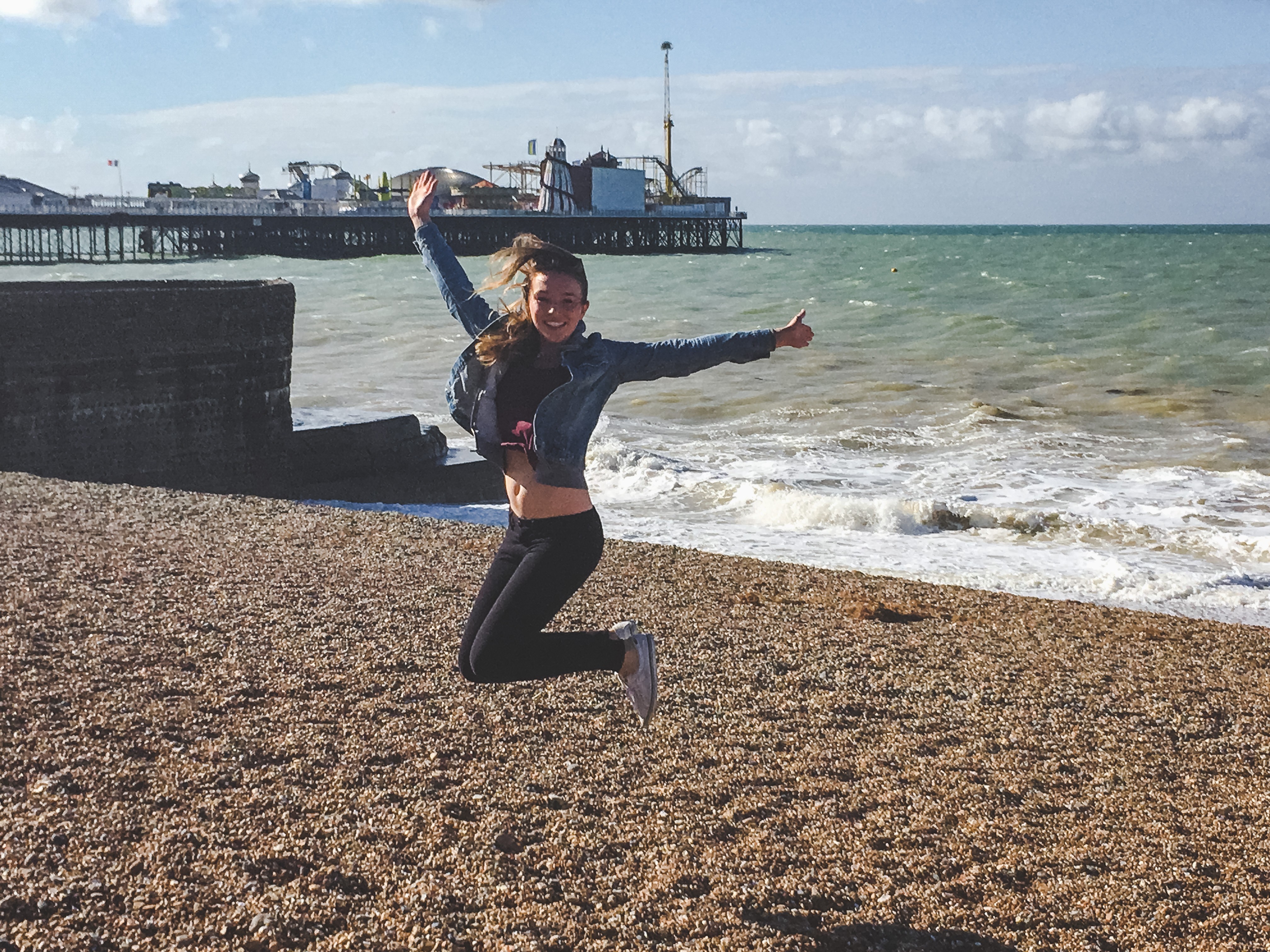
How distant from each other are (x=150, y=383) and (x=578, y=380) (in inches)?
286

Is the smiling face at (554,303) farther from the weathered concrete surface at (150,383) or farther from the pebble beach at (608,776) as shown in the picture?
the weathered concrete surface at (150,383)

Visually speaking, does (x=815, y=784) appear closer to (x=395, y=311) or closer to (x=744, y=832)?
(x=744, y=832)

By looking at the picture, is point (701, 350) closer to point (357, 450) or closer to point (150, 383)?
point (150, 383)

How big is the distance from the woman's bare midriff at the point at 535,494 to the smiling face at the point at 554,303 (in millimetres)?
302

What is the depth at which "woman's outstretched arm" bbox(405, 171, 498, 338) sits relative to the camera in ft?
10.3

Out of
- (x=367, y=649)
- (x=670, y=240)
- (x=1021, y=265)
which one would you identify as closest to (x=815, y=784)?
(x=367, y=649)

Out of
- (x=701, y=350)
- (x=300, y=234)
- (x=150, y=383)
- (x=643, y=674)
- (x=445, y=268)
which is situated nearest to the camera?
(x=701, y=350)

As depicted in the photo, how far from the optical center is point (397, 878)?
3.12 metres

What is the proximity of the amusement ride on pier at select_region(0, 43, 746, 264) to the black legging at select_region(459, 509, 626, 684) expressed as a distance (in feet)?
181

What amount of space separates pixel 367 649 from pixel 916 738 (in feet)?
7.29

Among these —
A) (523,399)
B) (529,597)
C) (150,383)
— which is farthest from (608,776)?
(150,383)

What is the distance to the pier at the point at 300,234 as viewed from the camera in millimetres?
58344

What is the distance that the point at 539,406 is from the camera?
2930mm

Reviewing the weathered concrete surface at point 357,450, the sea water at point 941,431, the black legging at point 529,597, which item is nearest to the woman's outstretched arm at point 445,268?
the black legging at point 529,597
